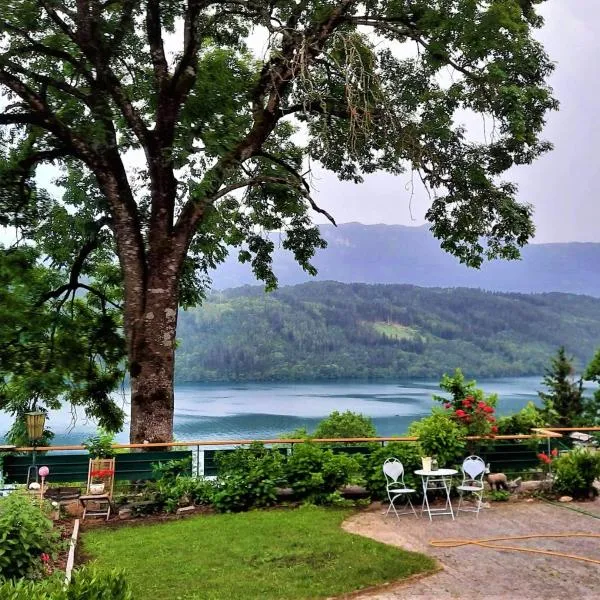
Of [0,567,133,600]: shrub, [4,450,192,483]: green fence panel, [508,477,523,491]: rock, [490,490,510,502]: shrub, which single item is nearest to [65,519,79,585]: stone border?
[4,450,192,483]: green fence panel

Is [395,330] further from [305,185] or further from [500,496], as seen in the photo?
[500,496]

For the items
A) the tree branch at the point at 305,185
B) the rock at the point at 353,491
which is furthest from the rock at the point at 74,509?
the tree branch at the point at 305,185

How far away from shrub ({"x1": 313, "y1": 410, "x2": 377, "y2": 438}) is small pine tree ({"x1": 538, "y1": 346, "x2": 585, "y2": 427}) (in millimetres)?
21852

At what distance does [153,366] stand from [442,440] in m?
4.90

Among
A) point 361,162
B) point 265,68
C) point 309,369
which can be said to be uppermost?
point 265,68

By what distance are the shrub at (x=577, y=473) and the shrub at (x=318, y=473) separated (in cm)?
323

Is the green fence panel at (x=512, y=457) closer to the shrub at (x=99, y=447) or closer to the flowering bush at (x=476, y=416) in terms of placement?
the flowering bush at (x=476, y=416)

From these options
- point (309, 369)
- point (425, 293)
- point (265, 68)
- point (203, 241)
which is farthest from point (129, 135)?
point (425, 293)

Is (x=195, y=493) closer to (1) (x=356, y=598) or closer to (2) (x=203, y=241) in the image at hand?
(1) (x=356, y=598)

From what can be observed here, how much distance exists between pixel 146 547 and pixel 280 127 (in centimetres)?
1097

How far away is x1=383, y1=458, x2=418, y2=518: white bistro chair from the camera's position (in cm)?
891

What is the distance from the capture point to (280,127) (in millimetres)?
15508

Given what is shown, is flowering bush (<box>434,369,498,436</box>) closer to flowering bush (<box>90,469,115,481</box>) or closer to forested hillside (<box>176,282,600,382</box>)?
flowering bush (<box>90,469,115,481</box>)

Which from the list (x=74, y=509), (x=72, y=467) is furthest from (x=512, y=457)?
(x=72, y=467)
